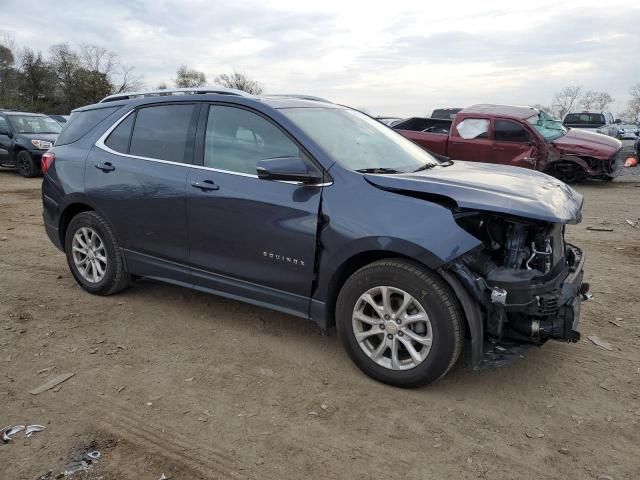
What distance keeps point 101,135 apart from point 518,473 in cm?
414

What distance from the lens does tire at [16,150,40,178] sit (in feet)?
44.6

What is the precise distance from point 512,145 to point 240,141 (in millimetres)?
9498

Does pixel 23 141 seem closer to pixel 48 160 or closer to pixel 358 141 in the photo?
pixel 48 160

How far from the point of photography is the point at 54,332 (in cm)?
419

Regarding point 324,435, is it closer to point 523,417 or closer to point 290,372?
point 290,372

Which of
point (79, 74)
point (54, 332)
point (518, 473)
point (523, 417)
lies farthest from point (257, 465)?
point (79, 74)

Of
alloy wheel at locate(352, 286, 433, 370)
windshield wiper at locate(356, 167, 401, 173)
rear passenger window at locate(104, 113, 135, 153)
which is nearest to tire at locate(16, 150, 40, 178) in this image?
rear passenger window at locate(104, 113, 135, 153)

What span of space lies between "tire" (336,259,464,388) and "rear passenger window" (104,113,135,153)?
7.94 feet

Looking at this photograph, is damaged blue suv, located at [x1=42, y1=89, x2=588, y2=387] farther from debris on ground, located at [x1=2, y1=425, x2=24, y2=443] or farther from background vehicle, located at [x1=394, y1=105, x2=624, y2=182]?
background vehicle, located at [x1=394, y1=105, x2=624, y2=182]

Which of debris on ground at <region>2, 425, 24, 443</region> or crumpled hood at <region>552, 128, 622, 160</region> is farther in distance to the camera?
crumpled hood at <region>552, 128, 622, 160</region>

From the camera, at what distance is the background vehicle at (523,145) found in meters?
12.0

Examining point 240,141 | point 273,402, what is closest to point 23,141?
point 240,141

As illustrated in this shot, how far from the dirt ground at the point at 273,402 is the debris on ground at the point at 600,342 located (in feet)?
0.16

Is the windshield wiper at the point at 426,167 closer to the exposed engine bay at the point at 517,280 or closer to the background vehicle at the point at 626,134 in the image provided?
the exposed engine bay at the point at 517,280
